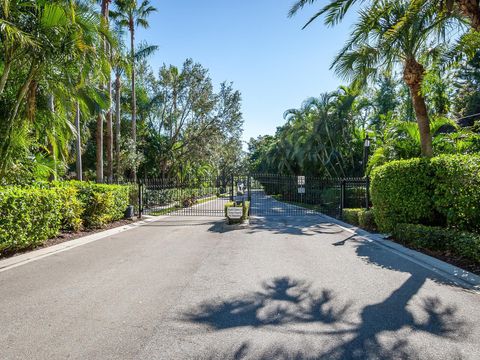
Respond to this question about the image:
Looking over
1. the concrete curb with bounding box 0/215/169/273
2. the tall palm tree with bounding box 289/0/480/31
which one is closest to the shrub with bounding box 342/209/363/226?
the tall palm tree with bounding box 289/0/480/31

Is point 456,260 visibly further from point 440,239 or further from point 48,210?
point 48,210

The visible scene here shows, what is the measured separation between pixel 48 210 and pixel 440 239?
976cm

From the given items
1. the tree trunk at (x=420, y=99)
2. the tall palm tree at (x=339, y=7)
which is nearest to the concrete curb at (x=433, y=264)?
the tree trunk at (x=420, y=99)

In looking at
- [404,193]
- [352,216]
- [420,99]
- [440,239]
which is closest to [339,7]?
[420,99]

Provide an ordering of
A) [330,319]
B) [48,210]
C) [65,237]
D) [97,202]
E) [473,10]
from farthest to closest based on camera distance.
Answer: [97,202], [65,237], [48,210], [473,10], [330,319]

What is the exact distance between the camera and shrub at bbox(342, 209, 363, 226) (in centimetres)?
1281

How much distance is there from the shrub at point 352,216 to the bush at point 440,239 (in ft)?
11.5

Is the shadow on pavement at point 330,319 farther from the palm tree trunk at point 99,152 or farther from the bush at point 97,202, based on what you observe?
the palm tree trunk at point 99,152

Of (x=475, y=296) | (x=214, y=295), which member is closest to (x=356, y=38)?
(x=475, y=296)

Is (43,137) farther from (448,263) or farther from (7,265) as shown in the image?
(448,263)

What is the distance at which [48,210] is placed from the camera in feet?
28.2


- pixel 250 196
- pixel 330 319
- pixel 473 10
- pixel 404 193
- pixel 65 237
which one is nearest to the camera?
pixel 330 319

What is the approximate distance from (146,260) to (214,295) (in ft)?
9.43

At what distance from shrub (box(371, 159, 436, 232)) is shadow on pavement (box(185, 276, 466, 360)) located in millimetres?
4075
